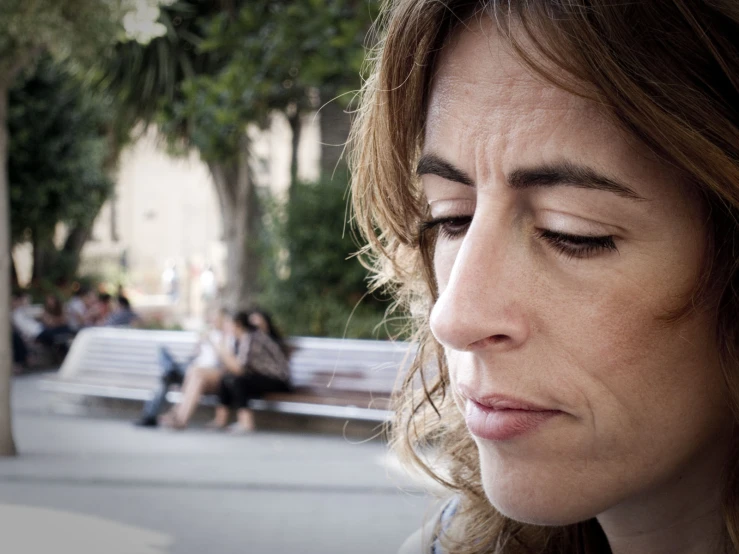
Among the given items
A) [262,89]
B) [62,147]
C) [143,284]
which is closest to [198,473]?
[262,89]

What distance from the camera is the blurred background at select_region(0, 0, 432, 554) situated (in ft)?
17.0

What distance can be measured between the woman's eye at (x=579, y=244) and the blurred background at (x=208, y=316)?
0.55 meters

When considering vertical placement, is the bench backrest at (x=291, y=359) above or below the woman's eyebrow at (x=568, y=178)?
below

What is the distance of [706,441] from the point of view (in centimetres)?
108

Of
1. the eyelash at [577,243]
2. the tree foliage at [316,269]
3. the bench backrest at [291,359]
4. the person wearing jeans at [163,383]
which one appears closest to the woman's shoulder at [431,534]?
the eyelash at [577,243]

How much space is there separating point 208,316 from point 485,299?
37.7 ft

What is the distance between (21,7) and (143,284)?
2404cm

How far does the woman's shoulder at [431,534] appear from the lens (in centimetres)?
147

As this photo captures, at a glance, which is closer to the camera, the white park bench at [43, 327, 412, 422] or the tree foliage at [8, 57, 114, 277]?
the white park bench at [43, 327, 412, 422]

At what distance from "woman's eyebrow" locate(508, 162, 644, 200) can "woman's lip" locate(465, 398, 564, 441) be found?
0.27m

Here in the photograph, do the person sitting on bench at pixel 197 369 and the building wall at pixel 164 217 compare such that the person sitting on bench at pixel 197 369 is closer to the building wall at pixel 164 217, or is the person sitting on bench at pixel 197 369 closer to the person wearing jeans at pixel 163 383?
the person wearing jeans at pixel 163 383

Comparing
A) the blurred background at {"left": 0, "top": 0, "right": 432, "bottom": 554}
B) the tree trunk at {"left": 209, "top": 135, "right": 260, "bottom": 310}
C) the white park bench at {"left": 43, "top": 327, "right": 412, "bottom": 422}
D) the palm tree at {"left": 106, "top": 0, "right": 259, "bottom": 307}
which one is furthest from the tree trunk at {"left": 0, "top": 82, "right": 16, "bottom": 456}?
the tree trunk at {"left": 209, "top": 135, "right": 260, "bottom": 310}

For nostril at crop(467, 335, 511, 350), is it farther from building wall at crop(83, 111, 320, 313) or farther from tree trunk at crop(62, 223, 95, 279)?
building wall at crop(83, 111, 320, 313)

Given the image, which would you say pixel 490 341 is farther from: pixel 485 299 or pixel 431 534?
pixel 431 534
